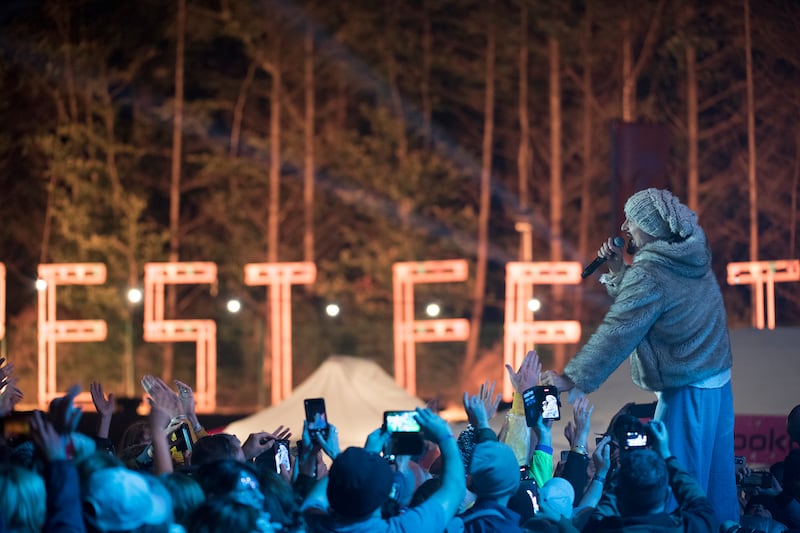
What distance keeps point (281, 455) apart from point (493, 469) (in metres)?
1.11

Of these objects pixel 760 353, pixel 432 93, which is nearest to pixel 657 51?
pixel 432 93

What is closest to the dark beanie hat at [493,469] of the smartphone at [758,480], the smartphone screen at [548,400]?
the smartphone screen at [548,400]

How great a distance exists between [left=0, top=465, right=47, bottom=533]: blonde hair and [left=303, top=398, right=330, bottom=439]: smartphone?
43.7 inches

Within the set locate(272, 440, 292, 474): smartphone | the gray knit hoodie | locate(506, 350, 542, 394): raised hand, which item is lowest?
locate(272, 440, 292, 474): smartphone

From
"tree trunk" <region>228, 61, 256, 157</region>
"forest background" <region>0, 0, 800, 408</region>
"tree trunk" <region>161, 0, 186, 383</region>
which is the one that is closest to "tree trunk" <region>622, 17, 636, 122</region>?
"forest background" <region>0, 0, 800, 408</region>

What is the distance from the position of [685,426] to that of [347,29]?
2247 centimetres

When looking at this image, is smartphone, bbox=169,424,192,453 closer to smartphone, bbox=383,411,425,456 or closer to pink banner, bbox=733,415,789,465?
smartphone, bbox=383,411,425,456

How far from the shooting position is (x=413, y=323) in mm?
24375

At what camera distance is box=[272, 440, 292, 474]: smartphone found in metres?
4.89

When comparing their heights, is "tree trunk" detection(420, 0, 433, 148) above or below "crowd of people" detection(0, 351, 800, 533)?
above

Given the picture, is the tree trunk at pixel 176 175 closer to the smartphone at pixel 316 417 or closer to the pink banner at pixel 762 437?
the pink banner at pixel 762 437

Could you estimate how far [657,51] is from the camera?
26.2 m

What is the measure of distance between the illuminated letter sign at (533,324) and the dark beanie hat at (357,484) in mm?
18078

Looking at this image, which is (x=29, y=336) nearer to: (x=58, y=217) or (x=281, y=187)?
(x=58, y=217)
